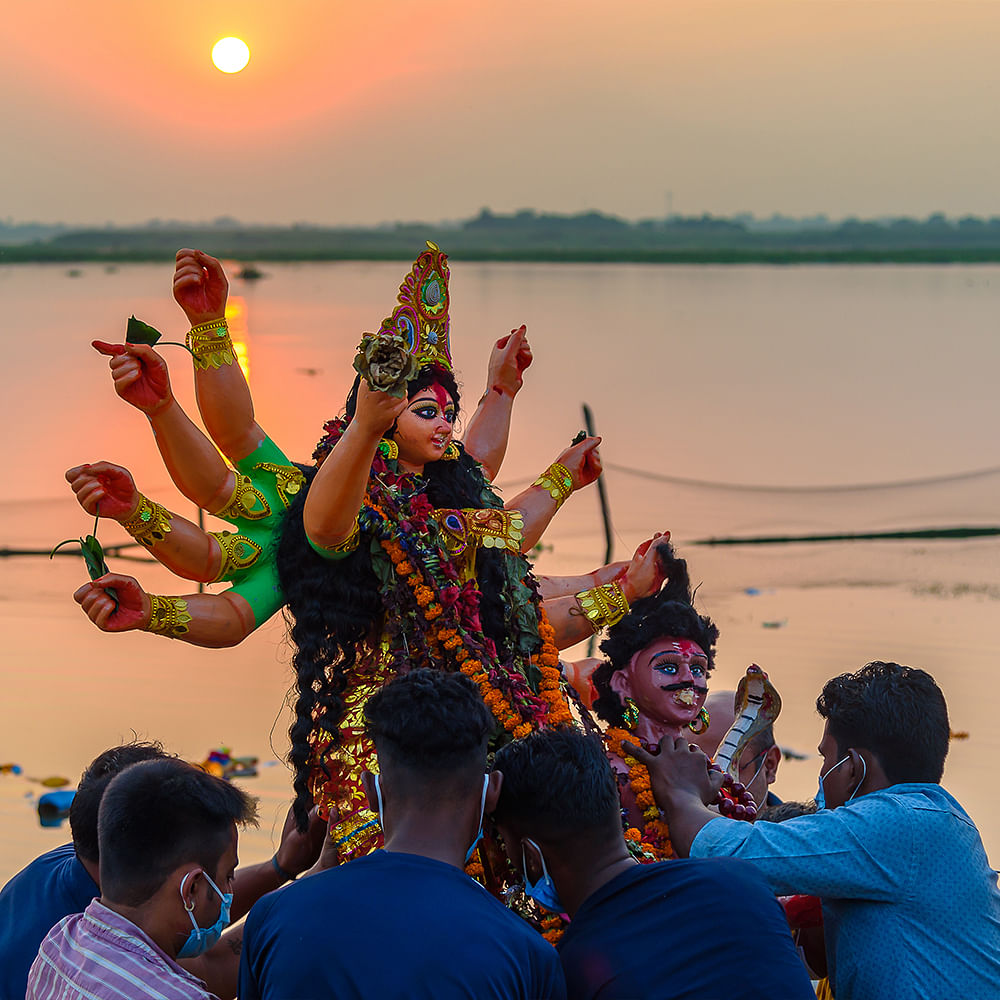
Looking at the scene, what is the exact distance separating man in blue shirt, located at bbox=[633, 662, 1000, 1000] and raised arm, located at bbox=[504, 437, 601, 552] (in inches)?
49.9

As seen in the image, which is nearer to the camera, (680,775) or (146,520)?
(680,775)

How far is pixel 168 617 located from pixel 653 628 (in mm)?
1300

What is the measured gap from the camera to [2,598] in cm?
899

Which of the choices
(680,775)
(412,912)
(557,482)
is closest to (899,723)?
(680,775)

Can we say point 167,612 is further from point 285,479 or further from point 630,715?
point 630,715

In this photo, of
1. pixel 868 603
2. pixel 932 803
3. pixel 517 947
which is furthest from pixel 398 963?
pixel 868 603

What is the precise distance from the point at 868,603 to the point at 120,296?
806 inches

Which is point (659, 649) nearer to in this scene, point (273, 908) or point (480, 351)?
point (273, 908)

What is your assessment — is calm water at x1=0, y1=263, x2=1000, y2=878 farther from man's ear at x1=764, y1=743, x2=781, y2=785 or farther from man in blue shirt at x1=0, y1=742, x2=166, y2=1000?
man in blue shirt at x1=0, y1=742, x2=166, y2=1000

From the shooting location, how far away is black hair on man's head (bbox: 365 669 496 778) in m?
2.37

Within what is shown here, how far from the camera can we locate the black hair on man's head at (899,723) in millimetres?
2789

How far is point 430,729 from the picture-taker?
238 cm

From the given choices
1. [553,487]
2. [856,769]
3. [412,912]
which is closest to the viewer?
Result: [412,912]

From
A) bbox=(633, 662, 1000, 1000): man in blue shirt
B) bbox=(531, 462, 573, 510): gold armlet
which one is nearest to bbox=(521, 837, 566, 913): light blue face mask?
bbox=(633, 662, 1000, 1000): man in blue shirt
